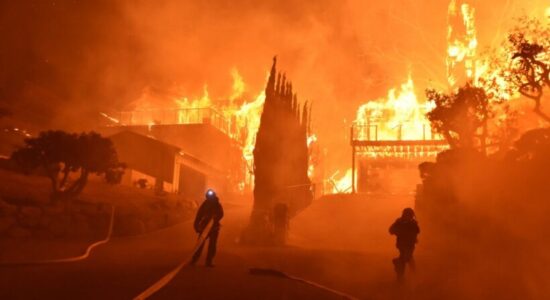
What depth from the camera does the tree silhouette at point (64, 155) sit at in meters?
21.5

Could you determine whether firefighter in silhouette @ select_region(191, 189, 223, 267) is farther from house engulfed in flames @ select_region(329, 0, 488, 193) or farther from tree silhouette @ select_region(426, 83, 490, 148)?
house engulfed in flames @ select_region(329, 0, 488, 193)

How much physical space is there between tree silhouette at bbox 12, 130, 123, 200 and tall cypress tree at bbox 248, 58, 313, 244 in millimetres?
6746

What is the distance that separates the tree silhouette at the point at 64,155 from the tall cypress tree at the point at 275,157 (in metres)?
6.75

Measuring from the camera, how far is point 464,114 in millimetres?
26719

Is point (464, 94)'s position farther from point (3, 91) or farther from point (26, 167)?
point (3, 91)

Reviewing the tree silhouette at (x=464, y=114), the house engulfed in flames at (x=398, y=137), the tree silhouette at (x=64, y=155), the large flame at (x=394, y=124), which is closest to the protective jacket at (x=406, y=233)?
the tree silhouette at (x=64, y=155)

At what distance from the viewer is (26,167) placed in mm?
22094

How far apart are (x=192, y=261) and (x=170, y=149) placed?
29448 millimetres

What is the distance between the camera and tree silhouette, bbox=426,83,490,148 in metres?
26.5

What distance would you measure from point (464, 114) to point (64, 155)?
18969 millimetres

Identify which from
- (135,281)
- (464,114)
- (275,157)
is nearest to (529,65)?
(464,114)

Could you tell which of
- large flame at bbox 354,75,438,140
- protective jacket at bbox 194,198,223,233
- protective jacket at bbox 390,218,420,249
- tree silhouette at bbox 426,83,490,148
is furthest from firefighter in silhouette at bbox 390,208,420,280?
large flame at bbox 354,75,438,140

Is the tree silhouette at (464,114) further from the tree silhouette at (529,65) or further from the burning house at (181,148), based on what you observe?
the burning house at (181,148)

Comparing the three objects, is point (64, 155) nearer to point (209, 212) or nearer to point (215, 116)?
point (209, 212)
